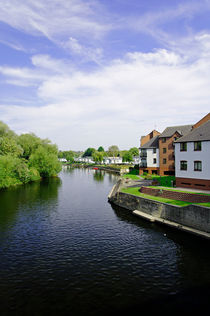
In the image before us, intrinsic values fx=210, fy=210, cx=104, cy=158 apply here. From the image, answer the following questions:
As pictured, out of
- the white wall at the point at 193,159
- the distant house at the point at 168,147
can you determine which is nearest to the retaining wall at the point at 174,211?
the white wall at the point at 193,159

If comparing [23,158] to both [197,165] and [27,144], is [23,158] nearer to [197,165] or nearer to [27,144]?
[27,144]

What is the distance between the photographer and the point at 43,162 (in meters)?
83.5

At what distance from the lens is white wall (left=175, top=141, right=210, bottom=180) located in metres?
34.3

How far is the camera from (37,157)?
269 feet

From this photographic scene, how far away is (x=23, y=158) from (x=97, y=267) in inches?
2613

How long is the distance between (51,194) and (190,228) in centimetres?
3602

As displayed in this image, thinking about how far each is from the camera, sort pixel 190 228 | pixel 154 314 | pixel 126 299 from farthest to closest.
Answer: pixel 190 228
pixel 126 299
pixel 154 314

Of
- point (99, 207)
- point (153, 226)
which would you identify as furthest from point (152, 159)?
point (153, 226)

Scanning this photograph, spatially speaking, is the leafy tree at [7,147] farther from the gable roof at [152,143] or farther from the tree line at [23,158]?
the gable roof at [152,143]

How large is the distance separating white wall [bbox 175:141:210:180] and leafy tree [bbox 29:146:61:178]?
5758cm

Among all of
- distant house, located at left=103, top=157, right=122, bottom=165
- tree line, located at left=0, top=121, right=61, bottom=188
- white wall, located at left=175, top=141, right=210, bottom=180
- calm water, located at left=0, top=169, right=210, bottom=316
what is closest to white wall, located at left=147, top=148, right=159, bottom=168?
white wall, located at left=175, top=141, right=210, bottom=180

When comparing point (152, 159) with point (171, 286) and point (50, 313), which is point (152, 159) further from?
point (50, 313)

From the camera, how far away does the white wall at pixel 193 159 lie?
3434cm

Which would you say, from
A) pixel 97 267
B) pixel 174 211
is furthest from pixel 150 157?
pixel 97 267
